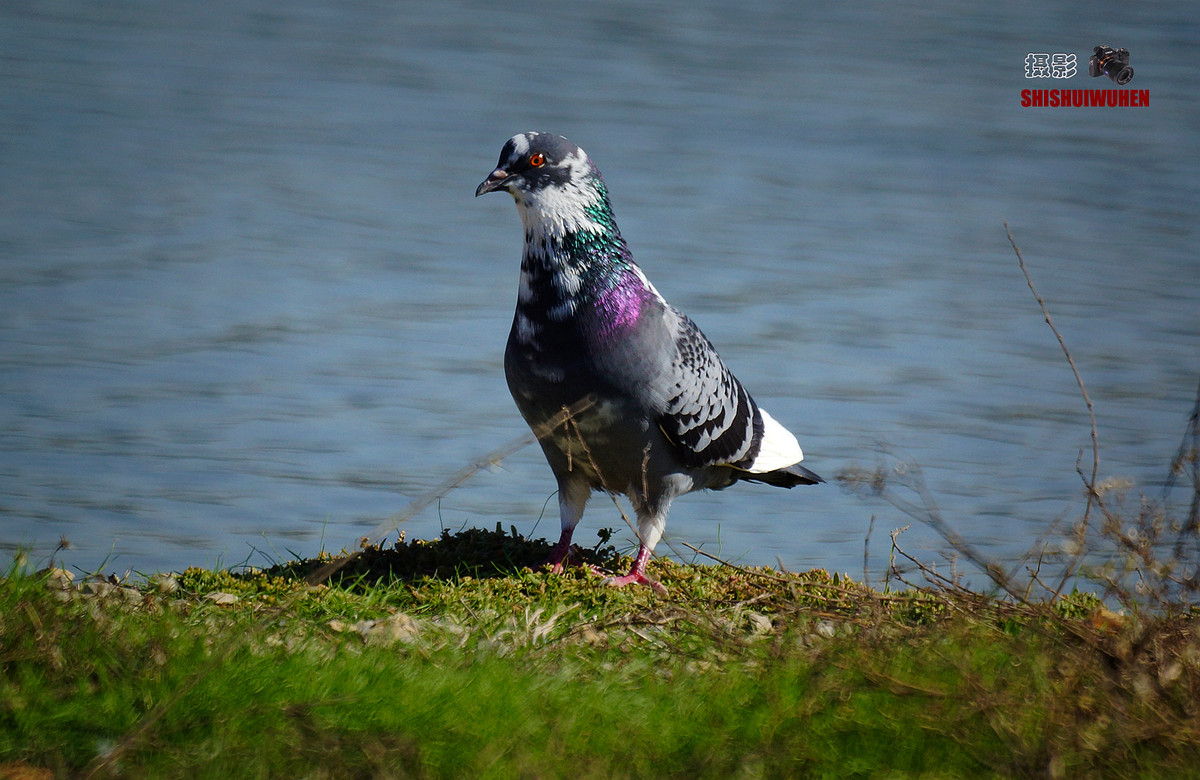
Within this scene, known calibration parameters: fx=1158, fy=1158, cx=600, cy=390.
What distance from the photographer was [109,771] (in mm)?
2436

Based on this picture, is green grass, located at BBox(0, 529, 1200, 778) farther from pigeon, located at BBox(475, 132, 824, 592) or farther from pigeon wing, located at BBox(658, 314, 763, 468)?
pigeon wing, located at BBox(658, 314, 763, 468)

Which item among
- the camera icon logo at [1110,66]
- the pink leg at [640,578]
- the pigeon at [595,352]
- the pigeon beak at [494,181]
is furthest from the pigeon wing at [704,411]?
the camera icon logo at [1110,66]

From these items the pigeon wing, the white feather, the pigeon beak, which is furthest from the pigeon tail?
the pigeon beak

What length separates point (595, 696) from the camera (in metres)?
2.88

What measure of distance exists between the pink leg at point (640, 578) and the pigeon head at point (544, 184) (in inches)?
47.7

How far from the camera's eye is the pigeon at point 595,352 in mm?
4078

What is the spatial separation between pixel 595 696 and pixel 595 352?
1477 millimetres

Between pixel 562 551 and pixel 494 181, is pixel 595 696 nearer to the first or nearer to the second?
pixel 562 551

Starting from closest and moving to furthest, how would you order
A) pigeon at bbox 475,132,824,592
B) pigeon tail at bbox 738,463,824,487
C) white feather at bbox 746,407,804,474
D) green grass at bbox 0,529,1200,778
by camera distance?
green grass at bbox 0,529,1200,778
pigeon at bbox 475,132,824,592
white feather at bbox 746,407,804,474
pigeon tail at bbox 738,463,824,487

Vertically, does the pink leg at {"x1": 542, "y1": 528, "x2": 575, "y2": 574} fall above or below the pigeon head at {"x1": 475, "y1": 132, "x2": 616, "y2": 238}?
below

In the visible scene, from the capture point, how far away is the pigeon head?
4125 mm

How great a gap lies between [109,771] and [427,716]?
2.24 ft

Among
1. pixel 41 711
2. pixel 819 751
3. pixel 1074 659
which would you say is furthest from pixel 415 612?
pixel 1074 659

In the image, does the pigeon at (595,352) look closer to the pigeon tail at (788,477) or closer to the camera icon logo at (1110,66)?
the pigeon tail at (788,477)
